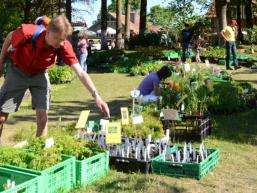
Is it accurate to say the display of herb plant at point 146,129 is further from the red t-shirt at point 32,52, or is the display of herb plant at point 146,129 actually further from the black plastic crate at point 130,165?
the red t-shirt at point 32,52

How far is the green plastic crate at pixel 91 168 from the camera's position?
4777 mm

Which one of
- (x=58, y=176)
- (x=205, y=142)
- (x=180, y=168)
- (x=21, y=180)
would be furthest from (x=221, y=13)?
(x=21, y=180)

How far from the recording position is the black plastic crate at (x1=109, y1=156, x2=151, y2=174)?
5.30 m

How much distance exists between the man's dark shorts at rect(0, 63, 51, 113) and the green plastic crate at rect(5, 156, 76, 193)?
1.07 meters

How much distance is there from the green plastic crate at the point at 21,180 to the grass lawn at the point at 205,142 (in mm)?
676

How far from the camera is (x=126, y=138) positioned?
5770mm

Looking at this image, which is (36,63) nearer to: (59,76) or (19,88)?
(19,88)

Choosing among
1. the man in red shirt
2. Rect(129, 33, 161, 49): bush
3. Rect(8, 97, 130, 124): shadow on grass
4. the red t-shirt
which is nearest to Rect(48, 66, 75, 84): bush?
Rect(8, 97, 130, 124): shadow on grass

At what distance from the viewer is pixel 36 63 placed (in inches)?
205

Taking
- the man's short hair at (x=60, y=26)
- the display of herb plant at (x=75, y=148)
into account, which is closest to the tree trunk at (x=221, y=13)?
the display of herb plant at (x=75, y=148)

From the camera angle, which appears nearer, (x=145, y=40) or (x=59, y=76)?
(x=59, y=76)

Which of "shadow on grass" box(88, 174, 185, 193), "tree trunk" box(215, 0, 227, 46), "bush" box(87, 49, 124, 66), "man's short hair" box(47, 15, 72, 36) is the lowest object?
"shadow on grass" box(88, 174, 185, 193)

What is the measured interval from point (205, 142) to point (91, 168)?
2.45 meters

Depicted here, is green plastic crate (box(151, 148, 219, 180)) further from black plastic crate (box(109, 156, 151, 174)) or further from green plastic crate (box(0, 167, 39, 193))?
green plastic crate (box(0, 167, 39, 193))
